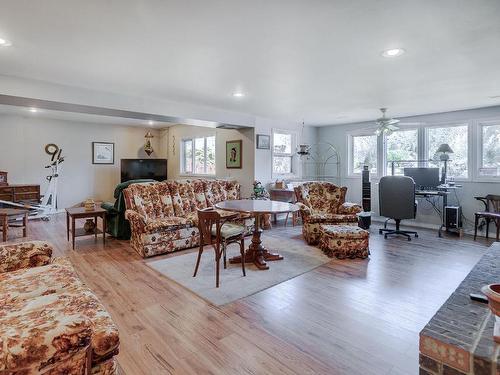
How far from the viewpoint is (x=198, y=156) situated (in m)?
7.89

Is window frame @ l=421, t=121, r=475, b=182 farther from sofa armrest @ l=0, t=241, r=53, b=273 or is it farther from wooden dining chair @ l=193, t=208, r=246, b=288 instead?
sofa armrest @ l=0, t=241, r=53, b=273

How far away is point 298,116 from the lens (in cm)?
632

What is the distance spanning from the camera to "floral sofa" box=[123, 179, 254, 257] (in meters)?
4.09

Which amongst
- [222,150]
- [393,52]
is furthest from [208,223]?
[222,150]

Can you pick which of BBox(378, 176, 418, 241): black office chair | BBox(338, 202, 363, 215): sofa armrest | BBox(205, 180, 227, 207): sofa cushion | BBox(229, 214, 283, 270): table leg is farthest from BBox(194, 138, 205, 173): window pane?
BBox(378, 176, 418, 241): black office chair

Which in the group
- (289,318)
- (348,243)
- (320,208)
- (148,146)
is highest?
(148,146)

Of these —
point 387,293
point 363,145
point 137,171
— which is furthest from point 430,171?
point 137,171

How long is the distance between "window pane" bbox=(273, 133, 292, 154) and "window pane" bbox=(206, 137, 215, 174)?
5.31 feet

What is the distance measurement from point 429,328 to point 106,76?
385 centimetres

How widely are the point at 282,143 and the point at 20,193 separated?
19.7 ft

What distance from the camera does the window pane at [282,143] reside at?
6.76 metres

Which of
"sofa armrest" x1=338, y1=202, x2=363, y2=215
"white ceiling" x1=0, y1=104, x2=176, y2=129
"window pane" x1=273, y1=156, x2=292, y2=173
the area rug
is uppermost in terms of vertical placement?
"white ceiling" x1=0, y1=104, x2=176, y2=129

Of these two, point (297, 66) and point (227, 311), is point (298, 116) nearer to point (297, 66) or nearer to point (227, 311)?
point (297, 66)

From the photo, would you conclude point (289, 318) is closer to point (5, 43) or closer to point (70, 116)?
point (5, 43)
